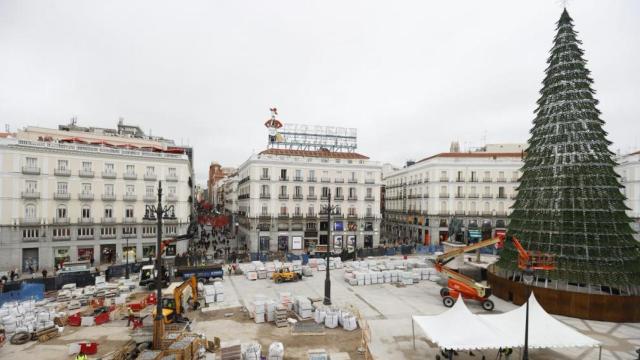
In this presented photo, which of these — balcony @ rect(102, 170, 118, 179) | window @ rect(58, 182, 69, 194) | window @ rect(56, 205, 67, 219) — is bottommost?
window @ rect(56, 205, 67, 219)

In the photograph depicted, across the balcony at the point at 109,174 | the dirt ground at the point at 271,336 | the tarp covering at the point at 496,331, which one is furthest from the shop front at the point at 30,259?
the tarp covering at the point at 496,331

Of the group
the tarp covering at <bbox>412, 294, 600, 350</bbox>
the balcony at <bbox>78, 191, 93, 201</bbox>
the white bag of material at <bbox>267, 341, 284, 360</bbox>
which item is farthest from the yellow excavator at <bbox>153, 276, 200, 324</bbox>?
the balcony at <bbox>78, 191, 93, 201</bbox>

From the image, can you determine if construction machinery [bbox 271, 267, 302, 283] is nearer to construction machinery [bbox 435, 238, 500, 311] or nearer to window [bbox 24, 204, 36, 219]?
construction machinery [bbox 435, 238, 500, 311]

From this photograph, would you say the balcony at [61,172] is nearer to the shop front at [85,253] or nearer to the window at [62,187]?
the window at [62,187]

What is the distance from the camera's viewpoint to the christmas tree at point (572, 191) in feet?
71.7

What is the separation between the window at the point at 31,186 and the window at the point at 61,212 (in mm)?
2924

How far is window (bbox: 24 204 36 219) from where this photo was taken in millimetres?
35750

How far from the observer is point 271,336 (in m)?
17.9

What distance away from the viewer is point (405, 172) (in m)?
66.9

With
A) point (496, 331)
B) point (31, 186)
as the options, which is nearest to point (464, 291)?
point (496, 331)

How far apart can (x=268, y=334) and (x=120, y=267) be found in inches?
835

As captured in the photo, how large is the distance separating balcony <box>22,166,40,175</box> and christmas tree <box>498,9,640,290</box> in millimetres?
45651

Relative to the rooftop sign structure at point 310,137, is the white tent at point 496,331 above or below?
below

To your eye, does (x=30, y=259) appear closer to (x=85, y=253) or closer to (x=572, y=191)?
(x=85, y=253)
